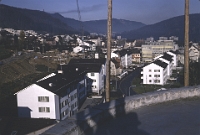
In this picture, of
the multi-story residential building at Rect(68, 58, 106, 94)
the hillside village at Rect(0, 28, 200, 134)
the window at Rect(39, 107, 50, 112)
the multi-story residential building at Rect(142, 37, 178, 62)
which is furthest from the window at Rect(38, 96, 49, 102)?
the multi-story residential building at Rect(142, 37, 178, 62)

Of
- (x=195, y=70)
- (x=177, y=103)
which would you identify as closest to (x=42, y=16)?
(x=195, y=70)

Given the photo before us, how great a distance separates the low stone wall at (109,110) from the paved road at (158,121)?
7 cm

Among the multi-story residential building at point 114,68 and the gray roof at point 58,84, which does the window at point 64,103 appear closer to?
the gray roof at point 58,84

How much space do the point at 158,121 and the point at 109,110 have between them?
57cm

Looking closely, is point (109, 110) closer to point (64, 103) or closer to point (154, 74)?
point (64, 103)

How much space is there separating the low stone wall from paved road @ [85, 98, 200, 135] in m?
0.07

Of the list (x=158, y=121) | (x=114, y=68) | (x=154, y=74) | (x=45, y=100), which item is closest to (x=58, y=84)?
(x=45, y=100)

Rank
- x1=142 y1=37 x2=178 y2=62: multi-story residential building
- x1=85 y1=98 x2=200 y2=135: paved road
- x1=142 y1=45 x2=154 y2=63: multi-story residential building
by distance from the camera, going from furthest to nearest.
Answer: x1=142 y1=37 x2=178 y2=62: multi-story residential building < x1=142 y1=45 x2=154 y2=63: multi-story residential building < x1=85 y1=98 x2=200 y2=135: paved road

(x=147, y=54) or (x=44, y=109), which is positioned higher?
(x=147, y=54)

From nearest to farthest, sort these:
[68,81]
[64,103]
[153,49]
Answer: [64,103], [68,81], [153,49]

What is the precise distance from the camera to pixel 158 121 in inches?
113

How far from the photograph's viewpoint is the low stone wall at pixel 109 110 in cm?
217

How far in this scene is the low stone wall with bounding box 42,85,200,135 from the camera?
7.11 feet

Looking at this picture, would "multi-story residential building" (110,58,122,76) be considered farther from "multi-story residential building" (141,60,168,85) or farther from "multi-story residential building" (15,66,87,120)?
"multi-story residential building" (15,66,87,120)
